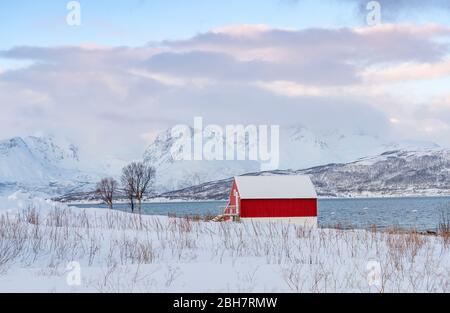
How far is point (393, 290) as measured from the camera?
9031 mm

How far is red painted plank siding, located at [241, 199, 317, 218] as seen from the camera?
51219 mm

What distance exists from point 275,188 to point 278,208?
2.00 m

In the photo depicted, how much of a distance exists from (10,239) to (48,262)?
208 cm

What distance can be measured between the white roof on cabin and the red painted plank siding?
1.31 feet

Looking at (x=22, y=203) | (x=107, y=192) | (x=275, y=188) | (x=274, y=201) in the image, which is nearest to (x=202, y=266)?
(x=22, y=203)

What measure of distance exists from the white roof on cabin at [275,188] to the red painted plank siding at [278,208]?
40 cm

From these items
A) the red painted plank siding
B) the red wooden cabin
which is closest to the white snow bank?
the red wooden cabin

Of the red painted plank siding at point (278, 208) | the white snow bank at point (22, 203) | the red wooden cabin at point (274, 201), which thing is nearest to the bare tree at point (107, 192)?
the red wooden cabin at point (274, 201)

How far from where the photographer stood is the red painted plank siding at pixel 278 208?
168 feet

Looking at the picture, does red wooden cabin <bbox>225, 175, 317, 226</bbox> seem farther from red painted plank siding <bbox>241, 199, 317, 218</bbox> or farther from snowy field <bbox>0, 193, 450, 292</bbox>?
snowy field <bbox>0, 193, 450, 292</bbox>

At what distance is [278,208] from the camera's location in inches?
2031

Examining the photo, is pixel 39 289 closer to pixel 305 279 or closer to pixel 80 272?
pixel 80 272

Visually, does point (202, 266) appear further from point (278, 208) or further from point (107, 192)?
point (107, 192)
